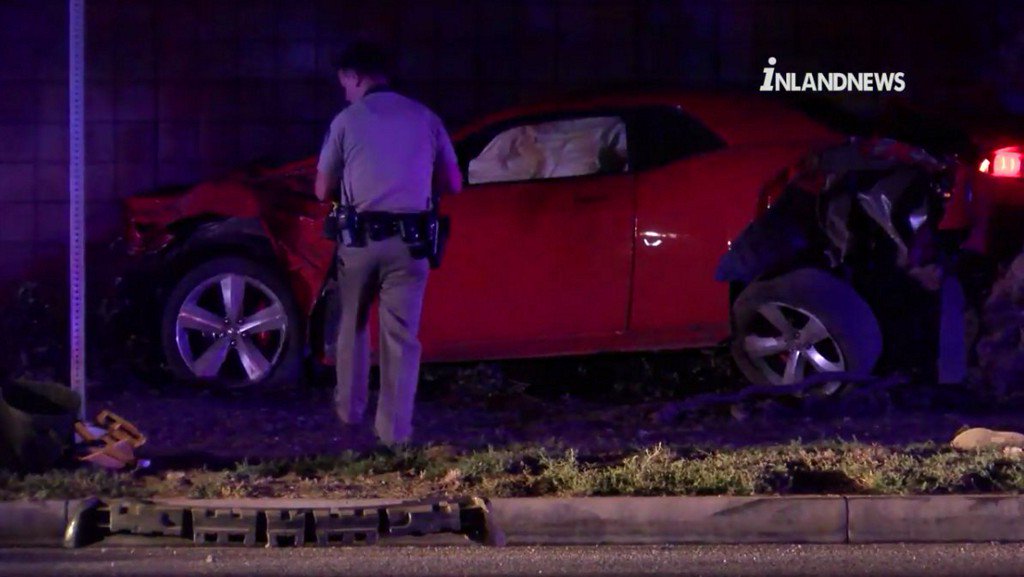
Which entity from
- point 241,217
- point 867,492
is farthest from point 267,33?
point 867,492

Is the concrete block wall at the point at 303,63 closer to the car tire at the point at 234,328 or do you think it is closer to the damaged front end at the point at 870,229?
the car tire at the point at 234,328

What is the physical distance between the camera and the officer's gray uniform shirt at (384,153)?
8078 mm

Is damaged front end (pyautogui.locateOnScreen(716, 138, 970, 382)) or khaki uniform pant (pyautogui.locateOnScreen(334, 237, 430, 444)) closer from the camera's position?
khaki uniform pant (pyautogui.locateOnScreen(334, 237, 430, 444))

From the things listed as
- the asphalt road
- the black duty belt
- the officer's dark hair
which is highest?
the officer's dark hair

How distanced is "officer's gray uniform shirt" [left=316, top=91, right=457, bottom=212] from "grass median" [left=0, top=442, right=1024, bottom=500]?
45.0 inches

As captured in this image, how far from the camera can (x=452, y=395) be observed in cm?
1000

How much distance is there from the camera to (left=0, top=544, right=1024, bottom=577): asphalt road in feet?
22.0

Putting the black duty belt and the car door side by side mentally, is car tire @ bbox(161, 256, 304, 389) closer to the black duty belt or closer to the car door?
the car door

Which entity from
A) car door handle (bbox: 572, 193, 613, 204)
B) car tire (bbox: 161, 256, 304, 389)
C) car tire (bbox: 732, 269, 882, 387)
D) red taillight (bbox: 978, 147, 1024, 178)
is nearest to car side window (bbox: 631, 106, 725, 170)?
car door handle (bbox: 572, 193, 613, 204)

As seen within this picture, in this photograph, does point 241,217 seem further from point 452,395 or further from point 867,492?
point 867,492

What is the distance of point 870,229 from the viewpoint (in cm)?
930

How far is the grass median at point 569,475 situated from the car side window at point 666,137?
6.36ft

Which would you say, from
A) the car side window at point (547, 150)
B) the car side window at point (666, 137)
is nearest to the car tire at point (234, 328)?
the car side window at point (547, 150)

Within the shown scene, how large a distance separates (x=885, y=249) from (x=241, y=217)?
3.48 m
